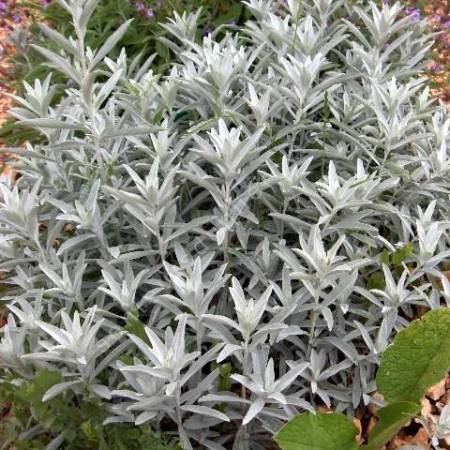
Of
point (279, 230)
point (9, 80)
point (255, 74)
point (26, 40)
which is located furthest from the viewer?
point (9, 80)

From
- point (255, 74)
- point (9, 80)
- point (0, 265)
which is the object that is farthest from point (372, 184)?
point (9, 80)

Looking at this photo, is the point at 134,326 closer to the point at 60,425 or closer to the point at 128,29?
the point at 60,425

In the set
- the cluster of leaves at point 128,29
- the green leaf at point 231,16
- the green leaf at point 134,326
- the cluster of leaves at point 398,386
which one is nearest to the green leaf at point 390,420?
the cluster of leaves at point 398,386

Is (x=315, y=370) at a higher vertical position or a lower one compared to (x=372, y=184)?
lower

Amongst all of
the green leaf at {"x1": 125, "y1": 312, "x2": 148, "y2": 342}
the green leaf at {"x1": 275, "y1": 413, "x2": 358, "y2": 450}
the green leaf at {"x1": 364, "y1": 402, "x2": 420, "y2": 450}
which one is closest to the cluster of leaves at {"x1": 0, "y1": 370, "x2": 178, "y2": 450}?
the green leaf at {"x1": 125, "y1": 312, "x2": 148, "y2": 342}

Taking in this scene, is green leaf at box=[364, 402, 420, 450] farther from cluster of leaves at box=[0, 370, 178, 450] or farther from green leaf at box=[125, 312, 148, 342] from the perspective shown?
green leaf at box=[125, 312, 148, 342]

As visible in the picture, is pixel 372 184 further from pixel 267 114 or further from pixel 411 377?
pixel 411 377

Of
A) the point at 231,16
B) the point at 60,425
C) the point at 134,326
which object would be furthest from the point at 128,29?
the point at 60,425
